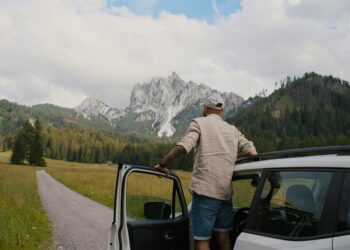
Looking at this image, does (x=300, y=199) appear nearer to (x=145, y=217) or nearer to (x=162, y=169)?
(x=162, y=169)

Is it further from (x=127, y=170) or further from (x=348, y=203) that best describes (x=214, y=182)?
(x=348, y=203)

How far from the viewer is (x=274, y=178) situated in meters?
3.94

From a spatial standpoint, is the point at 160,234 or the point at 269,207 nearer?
the point at 269,207

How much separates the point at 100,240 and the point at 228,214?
314 inches

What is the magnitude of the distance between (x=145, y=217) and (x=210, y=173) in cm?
89

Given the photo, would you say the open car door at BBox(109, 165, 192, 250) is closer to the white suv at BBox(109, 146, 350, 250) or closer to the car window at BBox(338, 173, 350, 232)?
the white suv at BBox(109, 146, 350, 250)

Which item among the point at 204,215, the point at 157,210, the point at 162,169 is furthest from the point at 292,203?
the point at 157,210

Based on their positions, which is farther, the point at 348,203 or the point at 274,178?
the point at 274,178

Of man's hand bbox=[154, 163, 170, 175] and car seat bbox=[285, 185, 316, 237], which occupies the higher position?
man's hand bbox=[154, 163, 170, 175]

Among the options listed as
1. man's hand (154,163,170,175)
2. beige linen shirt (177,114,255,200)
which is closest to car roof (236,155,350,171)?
beige linen shirt (177,114,255,200)

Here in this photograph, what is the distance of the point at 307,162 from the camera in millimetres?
3539

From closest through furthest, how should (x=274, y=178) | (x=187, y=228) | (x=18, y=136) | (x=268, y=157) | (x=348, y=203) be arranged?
1. (x=348, y=203)
2. (x=274, y=178)
3. (x=268, y=157)
4. (x=187, y=228)
5. (x=18, y=136)

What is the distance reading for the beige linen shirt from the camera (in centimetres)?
447

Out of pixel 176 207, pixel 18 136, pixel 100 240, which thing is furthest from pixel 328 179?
pixel 18 136
